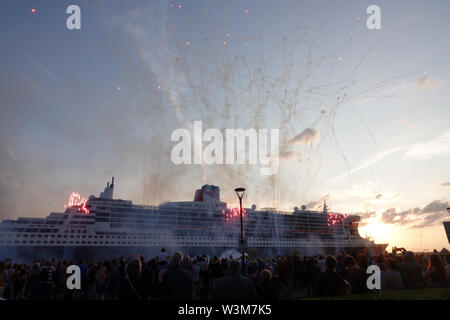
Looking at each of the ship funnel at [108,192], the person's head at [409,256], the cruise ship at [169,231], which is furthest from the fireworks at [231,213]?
the person's head at [409,256]

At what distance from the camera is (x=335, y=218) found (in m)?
75.7

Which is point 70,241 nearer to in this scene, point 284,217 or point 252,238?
point 252,238

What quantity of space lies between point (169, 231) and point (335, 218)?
46.3 m

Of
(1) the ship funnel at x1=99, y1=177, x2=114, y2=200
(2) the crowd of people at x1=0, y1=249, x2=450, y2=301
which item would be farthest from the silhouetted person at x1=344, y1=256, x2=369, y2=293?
(1) the ship funnel at x1=99, y1=177, x2=114, y2=200

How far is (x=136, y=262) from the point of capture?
5102 mm

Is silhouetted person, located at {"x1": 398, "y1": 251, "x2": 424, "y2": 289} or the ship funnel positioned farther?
the ship funnel

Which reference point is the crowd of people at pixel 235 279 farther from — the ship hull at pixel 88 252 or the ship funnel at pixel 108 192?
the ship funnel at pixel 108 192

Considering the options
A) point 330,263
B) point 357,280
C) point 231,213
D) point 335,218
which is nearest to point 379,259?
point 357,280

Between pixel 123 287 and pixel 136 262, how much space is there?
0.45 m

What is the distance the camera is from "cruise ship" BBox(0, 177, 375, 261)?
43.7m

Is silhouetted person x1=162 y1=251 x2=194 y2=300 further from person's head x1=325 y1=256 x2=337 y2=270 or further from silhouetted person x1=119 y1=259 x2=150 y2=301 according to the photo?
person's head x1=325 y1=256 x2=337 y2=270

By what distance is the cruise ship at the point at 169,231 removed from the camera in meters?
43.7
